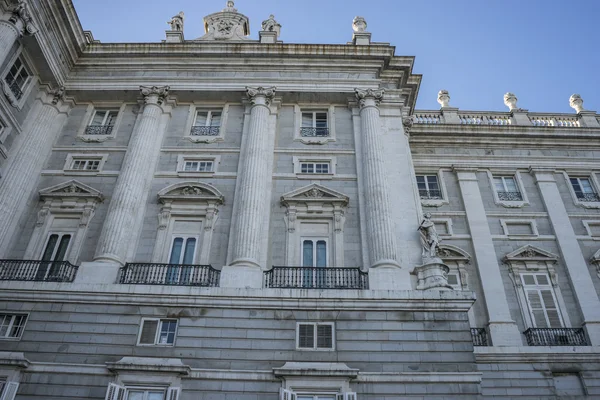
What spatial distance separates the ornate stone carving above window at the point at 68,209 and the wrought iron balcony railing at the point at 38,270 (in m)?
0.99

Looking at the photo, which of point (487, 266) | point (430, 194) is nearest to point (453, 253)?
point (487, 266)

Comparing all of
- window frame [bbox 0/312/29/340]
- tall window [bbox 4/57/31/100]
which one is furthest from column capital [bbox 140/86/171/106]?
window frame [bbox 0/312/29/340]

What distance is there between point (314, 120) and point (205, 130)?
4756 mm

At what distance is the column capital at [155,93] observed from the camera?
22.0 meters

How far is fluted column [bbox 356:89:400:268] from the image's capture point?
17.3 metres

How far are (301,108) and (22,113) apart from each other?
1149 centimetres

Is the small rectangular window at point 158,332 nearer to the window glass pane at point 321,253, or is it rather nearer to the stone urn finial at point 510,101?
the window glass pane at point 321,253

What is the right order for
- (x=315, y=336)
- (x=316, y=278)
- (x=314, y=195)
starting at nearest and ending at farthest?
1. (x=315, y=336)
2. (x=316, y=278)
3. (x=314, y=195)

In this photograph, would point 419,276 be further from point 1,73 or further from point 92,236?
point 1,73

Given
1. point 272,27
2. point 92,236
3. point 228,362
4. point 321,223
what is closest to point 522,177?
point 321,223

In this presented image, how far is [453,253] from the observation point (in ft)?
75.2

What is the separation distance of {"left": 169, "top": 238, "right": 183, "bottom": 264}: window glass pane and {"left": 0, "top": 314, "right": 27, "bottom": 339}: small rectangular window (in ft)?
15.8

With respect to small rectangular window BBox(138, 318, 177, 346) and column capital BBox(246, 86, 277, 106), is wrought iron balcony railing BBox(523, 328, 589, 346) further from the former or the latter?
column capital BBox(246, 86, 277, 106)

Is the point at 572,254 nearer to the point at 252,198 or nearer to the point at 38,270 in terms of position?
the point at 252,198
